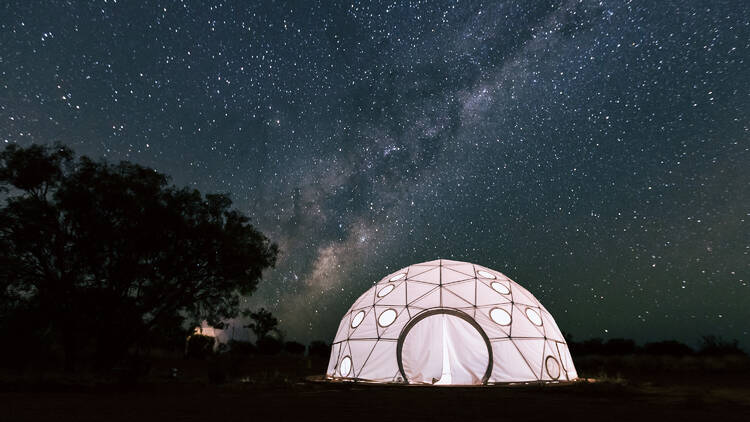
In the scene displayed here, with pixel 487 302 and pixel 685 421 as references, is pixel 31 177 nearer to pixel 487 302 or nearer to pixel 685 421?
pixel 487 302

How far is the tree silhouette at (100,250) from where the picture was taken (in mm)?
13180

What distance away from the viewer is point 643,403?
8.13 m

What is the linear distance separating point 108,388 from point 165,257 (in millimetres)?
5843

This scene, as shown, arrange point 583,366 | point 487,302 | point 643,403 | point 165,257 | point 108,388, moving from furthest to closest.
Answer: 1. point 583,366
2. point 165,257
3. point 487,302
4. point 108,388
5. point 643,403

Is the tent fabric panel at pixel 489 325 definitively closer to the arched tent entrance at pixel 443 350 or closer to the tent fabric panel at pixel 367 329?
the arched tent entrance at pixel 443 350

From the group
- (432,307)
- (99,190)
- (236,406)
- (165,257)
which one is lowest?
(236,406)

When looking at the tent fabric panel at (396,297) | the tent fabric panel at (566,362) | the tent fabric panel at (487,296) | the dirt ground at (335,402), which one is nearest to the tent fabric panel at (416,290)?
the tent fabric panel at (396,297)

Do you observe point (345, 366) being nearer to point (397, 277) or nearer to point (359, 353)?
point (359, 353)

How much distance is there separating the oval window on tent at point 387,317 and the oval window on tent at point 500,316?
9.52 ft

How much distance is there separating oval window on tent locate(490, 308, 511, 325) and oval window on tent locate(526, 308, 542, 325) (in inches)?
33.4

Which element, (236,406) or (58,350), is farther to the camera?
(58,350)

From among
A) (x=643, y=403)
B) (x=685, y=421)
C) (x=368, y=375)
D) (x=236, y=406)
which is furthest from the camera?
(x=368, y=375)

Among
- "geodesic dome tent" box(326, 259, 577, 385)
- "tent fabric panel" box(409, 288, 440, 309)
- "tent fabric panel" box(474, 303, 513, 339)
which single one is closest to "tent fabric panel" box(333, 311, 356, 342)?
"geodesic dome tent" box(326, 259, 577, 385)

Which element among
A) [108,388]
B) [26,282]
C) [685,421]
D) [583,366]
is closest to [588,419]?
[685,421]
